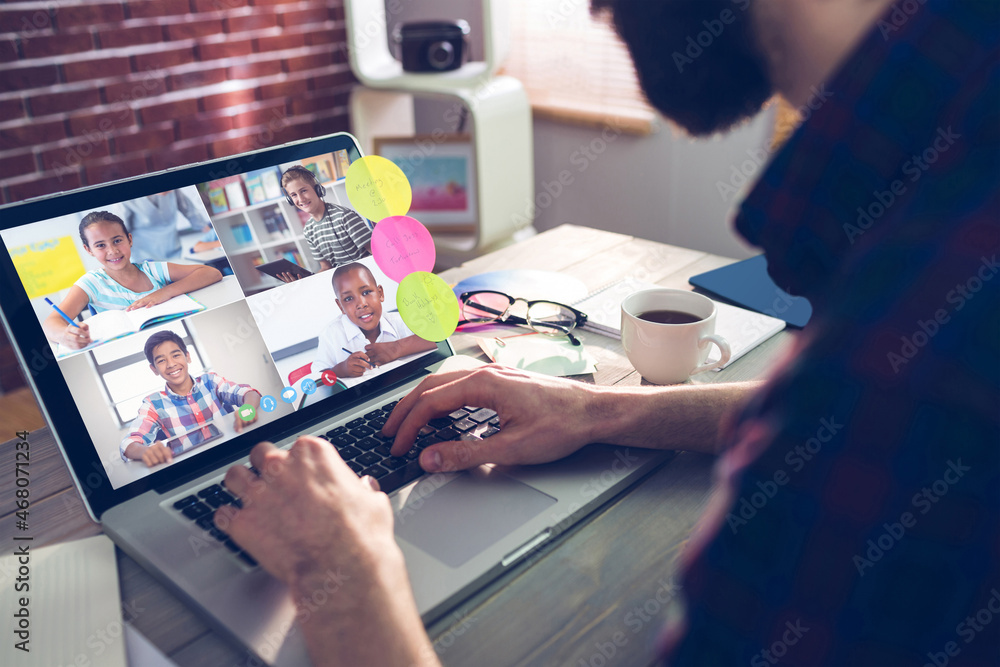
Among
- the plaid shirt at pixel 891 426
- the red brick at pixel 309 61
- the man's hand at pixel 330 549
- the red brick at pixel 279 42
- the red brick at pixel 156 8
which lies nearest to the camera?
the plaid shirt at pixel 891 426

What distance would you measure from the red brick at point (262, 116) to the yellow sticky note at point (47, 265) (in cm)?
204

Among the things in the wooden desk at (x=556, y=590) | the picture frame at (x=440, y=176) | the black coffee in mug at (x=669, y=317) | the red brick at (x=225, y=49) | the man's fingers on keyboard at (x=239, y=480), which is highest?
the red brick at (x=225, y=49)

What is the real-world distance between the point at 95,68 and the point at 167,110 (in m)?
0.23

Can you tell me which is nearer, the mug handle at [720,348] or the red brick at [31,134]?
the mug handle at [720,348]

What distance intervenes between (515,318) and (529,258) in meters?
0.30

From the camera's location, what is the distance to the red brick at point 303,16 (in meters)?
2.54

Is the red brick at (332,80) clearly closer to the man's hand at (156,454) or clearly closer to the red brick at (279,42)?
the red brick at (279,42)

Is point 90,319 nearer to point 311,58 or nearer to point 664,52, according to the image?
point 664,52

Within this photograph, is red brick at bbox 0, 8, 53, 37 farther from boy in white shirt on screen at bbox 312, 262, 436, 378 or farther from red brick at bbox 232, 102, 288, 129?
boy in white shirt on screen at bbox 312, 262, 436, 378

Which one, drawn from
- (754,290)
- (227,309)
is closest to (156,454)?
(227,309)

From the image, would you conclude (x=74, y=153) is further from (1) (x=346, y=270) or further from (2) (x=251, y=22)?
(1) (x=346, y=270)

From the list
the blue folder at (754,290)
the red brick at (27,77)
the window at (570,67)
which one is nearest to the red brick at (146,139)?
the red brick at (27,77)

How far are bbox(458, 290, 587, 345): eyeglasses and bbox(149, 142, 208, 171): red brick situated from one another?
5.34 feet

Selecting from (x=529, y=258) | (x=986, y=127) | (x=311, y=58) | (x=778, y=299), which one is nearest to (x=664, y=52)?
(x=986, y=127)
